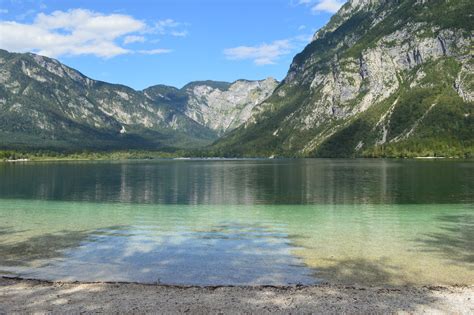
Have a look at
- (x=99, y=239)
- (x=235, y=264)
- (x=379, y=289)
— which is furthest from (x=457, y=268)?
(x=99, y=239)

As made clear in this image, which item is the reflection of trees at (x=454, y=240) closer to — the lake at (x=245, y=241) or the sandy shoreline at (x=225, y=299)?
the lake at (x=245, y=241)

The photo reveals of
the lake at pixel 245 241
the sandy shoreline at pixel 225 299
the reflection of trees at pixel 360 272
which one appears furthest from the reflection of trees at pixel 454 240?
the sandy shoreline at pixel 225 299

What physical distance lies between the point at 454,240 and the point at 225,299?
24.2 meters

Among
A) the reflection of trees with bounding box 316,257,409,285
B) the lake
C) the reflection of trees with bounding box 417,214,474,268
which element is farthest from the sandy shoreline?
the reflection of trees with bounding box 417,214,474,268

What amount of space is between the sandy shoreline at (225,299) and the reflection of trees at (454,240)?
9.06m

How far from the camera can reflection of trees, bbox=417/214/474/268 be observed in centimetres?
3016

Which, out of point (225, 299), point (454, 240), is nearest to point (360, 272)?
point (225, 299)

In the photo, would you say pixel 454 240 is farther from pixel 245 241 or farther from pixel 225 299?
pixel 225 299

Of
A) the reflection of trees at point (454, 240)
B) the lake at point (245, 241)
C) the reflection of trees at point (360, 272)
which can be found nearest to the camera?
the reflection of trees at point (360, 272)

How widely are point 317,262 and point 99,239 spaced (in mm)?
19474

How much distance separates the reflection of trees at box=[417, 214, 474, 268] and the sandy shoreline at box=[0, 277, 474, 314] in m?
9.06

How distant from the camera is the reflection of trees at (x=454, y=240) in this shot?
3016 cm

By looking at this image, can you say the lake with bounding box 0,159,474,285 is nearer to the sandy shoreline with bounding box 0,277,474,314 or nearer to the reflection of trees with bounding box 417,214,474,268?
the reflection of trees with bounding box 417,214,474,268

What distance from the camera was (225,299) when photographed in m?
19.8
